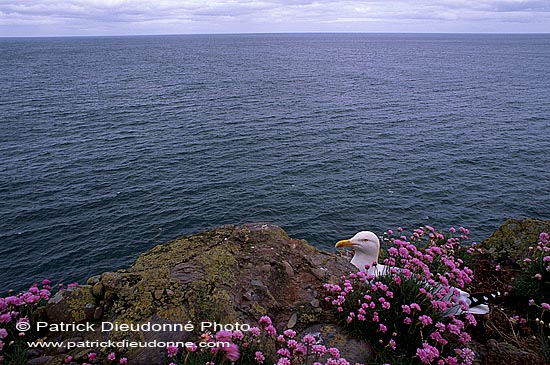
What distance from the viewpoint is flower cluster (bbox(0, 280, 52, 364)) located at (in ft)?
16.9

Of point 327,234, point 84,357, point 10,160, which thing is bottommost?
point 327,234

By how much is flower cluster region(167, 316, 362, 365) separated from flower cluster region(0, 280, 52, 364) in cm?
209

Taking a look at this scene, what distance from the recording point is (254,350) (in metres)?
5.11

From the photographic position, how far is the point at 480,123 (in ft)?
167

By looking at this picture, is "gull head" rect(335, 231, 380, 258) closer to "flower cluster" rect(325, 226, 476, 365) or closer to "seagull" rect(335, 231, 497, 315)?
"seagull" rect(335, 231, 497, 315)

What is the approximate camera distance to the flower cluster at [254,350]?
13.6 ft

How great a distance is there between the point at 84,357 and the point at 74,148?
4147cm

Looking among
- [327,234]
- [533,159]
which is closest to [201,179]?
[327,234]

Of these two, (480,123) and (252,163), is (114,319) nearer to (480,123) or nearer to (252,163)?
(252,163)

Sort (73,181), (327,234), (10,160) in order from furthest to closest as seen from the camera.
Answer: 1. (10,160)
2. (73,181)
3. (327,234)

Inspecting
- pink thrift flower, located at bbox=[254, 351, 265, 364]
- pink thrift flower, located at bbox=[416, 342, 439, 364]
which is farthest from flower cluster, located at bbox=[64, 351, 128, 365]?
pink thrift flower, located at bbox=[416, 342, 439, 364]

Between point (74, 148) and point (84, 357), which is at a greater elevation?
point (84, 357)

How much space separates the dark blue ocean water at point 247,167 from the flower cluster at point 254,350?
→ 21.0 meters

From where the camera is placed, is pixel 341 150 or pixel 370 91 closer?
pixel 341 150
